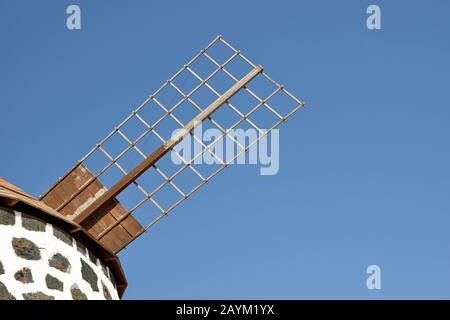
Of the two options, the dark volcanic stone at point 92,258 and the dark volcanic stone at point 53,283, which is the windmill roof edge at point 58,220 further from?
the dark volcanic stone at point 53,283

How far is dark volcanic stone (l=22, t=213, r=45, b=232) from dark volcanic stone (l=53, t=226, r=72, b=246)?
0.18 meters

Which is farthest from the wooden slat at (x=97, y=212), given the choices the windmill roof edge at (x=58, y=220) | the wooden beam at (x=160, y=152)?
the windmill roof edge at (x=58, y=220)

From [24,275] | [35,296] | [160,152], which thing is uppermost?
[160,152]

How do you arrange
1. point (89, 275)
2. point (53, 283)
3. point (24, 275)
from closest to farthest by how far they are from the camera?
point (24, 275) < point (53, 283) < point (89, 275)

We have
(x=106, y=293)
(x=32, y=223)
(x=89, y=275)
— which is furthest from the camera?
(x=106, y=293)

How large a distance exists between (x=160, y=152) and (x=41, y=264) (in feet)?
7.87

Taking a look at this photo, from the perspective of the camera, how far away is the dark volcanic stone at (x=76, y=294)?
6.90 metres

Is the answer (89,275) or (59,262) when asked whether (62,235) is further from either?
(89,275)

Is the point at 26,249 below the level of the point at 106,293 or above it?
above

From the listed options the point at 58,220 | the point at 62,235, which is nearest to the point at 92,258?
the point at 62,235

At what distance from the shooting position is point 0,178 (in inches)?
307

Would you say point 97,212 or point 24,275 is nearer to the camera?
point 24,275

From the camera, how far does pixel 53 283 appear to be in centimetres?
671
